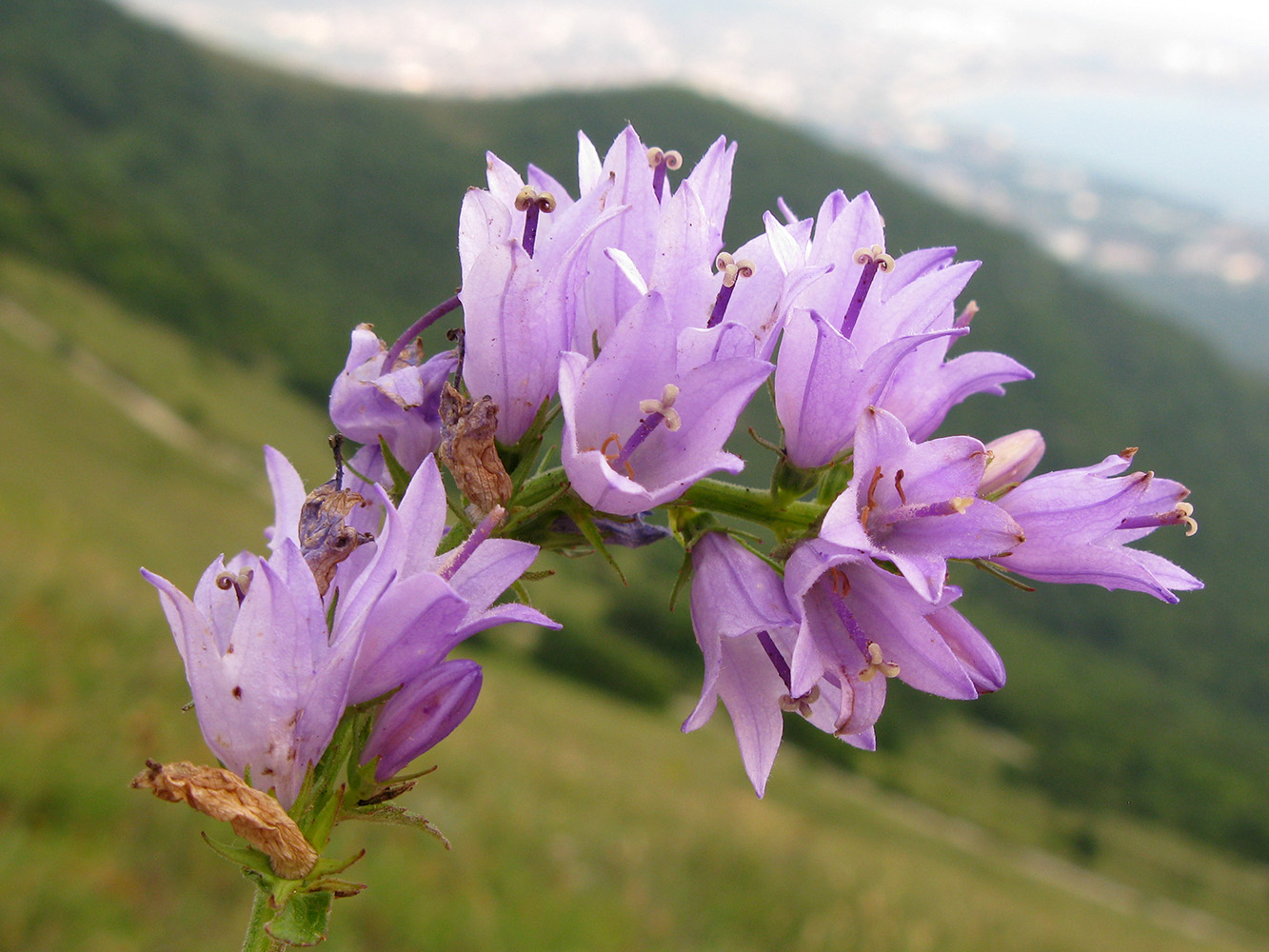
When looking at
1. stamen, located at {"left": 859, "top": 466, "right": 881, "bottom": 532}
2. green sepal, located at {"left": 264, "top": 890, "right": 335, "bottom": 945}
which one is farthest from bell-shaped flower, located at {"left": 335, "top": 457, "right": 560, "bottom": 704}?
stamen, located at {"left": 859, "top": 466, "right": 881, "bottom": 532}

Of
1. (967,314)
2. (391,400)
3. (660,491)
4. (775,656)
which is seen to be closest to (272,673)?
(391,400)

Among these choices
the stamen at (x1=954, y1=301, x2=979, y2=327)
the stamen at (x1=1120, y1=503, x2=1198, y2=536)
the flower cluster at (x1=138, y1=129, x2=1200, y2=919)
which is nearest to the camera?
the flower cluster at (x1=138, y1=129, x2=1200, y2=919)

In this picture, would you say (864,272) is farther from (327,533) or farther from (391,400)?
(327,533)

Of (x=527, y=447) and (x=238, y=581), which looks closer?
(x=238, y=581)

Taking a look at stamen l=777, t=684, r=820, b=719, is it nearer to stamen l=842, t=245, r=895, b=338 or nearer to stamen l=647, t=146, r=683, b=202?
stamen l=842, t=245, r=895, b=338

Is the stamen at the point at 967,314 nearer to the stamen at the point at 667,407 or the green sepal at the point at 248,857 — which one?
the stamen at the point at 667,407

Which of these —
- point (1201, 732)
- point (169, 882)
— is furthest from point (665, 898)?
point (1201, 732)
